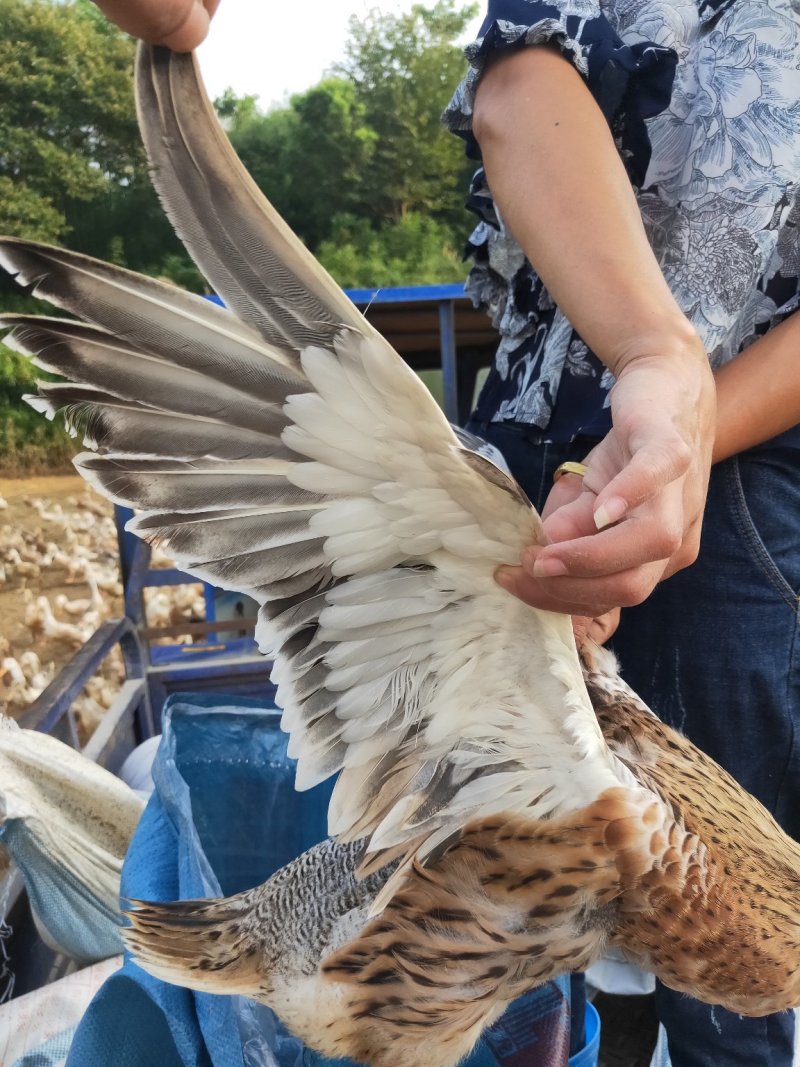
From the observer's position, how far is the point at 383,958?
1051 millimetres

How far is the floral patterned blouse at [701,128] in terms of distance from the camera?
935 millimetres

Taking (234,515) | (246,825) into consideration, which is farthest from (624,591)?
(246,825)

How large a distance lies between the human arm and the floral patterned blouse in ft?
0.21

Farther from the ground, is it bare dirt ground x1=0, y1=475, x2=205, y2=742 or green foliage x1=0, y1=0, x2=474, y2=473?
green foliage x1=0, y1=0, x2=474, y2=473

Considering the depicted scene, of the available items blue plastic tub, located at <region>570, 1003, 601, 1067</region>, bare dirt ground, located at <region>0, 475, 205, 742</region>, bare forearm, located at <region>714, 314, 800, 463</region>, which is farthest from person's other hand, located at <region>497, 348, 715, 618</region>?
bare dirt ground, located at <region>0, 475, 205, 742</region>

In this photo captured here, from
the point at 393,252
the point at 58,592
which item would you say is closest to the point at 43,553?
the point at 58,592

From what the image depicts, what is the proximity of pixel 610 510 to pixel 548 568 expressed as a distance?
0.27 ft

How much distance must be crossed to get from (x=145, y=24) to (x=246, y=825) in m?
1.73

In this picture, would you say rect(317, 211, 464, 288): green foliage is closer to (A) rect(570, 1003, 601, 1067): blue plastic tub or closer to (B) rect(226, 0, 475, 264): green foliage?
(B) rect(226, 0, 475, 264): green foliage

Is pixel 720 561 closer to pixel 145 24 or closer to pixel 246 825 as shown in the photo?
pixel 145 24

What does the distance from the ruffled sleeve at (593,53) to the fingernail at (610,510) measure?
0.56 m

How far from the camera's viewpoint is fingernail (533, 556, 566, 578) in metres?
0.71

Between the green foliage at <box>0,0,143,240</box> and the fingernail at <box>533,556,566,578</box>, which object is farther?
the green foliage at <box>0,0,143,240</box>

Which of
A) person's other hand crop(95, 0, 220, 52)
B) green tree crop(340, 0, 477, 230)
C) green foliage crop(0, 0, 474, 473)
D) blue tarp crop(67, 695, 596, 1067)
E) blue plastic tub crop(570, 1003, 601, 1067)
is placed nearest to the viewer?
person's other hand crop(95, 0, 220, 52)
